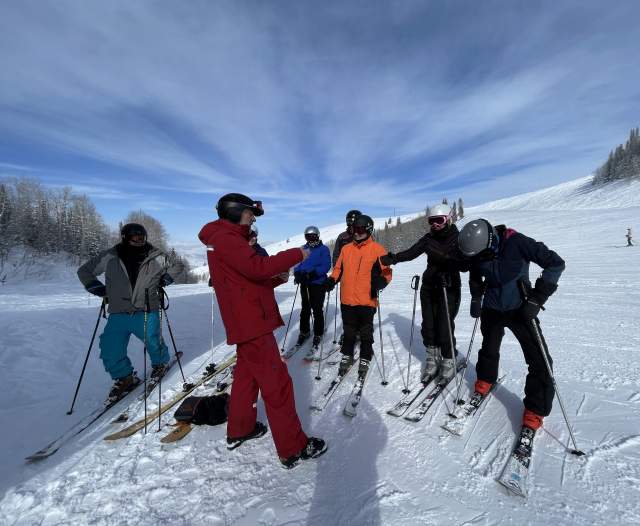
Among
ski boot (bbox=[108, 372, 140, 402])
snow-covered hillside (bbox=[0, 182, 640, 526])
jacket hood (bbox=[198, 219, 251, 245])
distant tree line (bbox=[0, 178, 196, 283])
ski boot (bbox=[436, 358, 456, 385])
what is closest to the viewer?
snow-covered hillside (bbox=[0, 182, 640, 526])

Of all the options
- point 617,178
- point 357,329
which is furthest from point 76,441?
point 617,178

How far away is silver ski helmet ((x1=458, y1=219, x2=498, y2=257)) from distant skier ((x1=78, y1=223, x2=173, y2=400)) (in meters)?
4.45

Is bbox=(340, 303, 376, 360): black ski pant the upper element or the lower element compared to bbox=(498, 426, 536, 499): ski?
upper

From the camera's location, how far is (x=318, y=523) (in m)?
2.29

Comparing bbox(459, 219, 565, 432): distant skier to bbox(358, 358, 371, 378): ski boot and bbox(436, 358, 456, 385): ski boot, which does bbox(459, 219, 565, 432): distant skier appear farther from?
bbox(358, 358, 371, 378): ski boot

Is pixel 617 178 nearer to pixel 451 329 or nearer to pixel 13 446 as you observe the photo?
pixel 451 329

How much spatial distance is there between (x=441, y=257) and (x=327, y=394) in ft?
8.30

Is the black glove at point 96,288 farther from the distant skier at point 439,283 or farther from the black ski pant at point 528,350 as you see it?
the black ski pant at point 528,350

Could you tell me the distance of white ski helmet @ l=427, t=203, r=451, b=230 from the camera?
413 cm

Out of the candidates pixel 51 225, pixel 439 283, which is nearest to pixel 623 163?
pixel 439 283

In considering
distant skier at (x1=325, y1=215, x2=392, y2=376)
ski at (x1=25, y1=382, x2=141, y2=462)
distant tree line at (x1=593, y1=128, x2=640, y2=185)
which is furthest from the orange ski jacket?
distant tree line at (x1=593, y1=128, x2=640, y2=185)

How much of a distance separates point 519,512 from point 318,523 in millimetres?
1554

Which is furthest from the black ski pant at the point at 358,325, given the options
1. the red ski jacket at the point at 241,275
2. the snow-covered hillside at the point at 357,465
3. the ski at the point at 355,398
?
the red ski jacket at the point at 241,275

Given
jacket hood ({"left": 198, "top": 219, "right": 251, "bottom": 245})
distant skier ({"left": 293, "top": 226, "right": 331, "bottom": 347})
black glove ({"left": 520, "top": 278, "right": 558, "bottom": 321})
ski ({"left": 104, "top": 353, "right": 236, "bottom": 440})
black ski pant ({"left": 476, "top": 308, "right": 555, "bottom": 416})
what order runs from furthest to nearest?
distant skier ({"left": 293, "top": 226, "right": 331, "bottom": 347}) → ski ({"left": 104, "top": 353, "right": 236, "bottom": 440}) → black ski pant ({"left": 476, "top": 308, "right": 555, "bottom": 416}) → black glove ({"left": 520, "top": 278, "right": 558, "bottom": 321}) → jacket hood ({"left": 198, "top": 219, "right": 251, "bottom": 245})
